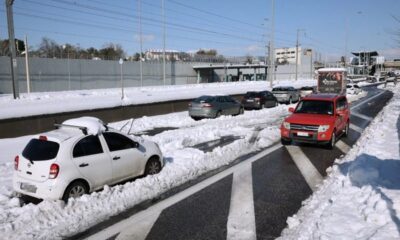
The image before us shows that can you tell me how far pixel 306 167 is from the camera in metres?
10.8

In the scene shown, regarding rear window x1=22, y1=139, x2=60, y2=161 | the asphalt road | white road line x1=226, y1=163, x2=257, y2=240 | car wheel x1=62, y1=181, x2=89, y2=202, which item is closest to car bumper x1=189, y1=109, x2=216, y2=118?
the asphalt road

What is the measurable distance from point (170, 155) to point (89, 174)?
4.37m

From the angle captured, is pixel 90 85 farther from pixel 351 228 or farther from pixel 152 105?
pixel 351 228

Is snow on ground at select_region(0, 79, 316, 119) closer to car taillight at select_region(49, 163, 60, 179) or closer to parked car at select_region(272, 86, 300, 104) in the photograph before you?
parked car at select_region(272, 86, 300, 104)

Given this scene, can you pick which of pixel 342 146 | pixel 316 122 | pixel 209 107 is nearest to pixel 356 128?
pixel 342 146

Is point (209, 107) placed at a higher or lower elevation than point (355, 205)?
higher

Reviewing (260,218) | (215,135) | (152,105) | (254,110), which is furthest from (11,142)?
(254,110)

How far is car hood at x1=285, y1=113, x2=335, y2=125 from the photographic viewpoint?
43.1 feet

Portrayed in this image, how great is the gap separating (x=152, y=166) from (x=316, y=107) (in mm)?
7650

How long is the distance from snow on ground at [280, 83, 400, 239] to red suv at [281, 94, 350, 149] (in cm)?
215

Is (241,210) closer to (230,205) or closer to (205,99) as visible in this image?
(230,205)

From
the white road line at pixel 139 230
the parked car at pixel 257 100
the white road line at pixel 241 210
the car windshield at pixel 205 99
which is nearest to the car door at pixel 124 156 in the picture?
the white road line at pixel 139 230

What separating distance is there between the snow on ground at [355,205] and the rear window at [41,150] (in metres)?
4.71

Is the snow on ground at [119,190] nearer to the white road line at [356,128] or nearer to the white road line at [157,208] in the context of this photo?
the white road line at [157,208]
